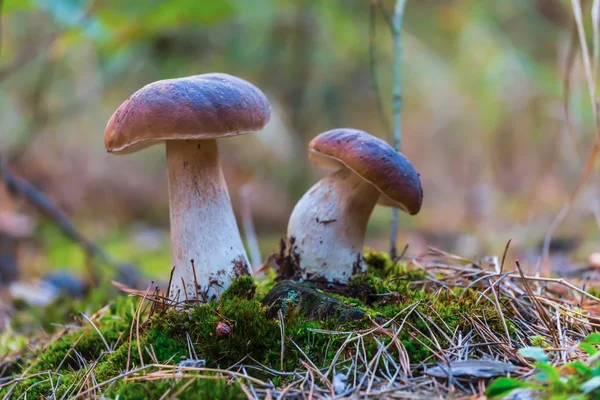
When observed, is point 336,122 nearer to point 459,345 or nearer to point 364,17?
point 364,17

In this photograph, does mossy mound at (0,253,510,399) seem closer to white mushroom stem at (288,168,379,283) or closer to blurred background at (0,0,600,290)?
white mushroom stem at (288,168,379,283)

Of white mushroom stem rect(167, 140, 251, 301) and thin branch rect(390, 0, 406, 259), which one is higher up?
thin branch rect(390, 0, 406, 259)

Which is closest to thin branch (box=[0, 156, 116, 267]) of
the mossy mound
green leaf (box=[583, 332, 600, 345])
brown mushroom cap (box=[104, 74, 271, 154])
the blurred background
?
the blurred background

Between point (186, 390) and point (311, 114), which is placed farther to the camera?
point (311, 114)

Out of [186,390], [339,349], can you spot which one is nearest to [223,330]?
[186,390]

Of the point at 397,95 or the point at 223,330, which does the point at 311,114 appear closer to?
the point at 397,95
